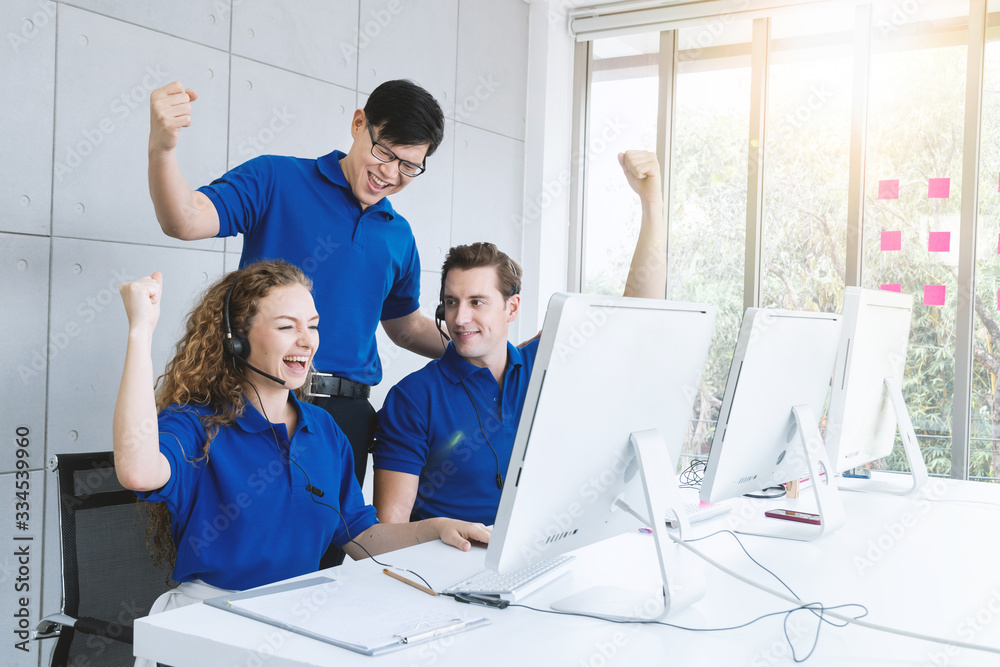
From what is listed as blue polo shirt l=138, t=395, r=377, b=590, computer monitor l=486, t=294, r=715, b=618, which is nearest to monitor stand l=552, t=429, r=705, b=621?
computer monitor l=486, t=294, r=715, b=618

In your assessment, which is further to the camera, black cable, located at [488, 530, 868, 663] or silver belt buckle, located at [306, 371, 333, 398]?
silver belt buckle, located at [306, 371, 333, 398]

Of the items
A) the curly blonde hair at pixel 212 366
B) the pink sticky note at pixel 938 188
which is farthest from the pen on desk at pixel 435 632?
the pink sticky note at pixel 938 188

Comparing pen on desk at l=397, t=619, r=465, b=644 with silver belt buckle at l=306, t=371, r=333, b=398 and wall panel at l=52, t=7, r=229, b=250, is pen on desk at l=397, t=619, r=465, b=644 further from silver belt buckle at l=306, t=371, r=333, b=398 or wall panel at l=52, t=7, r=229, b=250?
wall panel at l=52, t=7, r=229, b=250

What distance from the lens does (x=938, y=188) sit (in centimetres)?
370

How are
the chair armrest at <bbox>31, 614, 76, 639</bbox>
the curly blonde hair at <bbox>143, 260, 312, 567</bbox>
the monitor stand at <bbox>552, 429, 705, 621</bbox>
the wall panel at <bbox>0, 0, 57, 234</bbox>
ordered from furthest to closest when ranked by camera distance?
the wall panel at <bbox>0, 0, 57, 234</bbox> < the curly blonde hair at <bbox>143, 260, 312, 567</bbox> < the chair armrest at <bbox>31, 614, 76, 639</bbox> < the monitor stand at <bbox>552, 429, 705, 621</bbox>

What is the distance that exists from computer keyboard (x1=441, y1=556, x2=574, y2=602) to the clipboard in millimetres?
61

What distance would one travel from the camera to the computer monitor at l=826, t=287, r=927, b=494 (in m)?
2.00

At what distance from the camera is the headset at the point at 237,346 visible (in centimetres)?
153

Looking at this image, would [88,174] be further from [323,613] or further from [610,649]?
[610,649]

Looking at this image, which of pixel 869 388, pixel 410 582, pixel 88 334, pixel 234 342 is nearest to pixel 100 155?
pixel 88 334

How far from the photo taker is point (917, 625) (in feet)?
3.97

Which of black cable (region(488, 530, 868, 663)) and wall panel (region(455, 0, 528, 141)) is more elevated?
wall panel (region(455, 0, 528, 141))

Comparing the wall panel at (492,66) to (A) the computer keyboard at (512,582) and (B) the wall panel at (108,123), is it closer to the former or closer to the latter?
(B) the wall panel at (108,123)

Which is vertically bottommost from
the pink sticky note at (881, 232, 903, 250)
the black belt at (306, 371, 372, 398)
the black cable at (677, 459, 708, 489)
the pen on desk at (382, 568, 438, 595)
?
the black cable at (677, 459, 708, 489)
